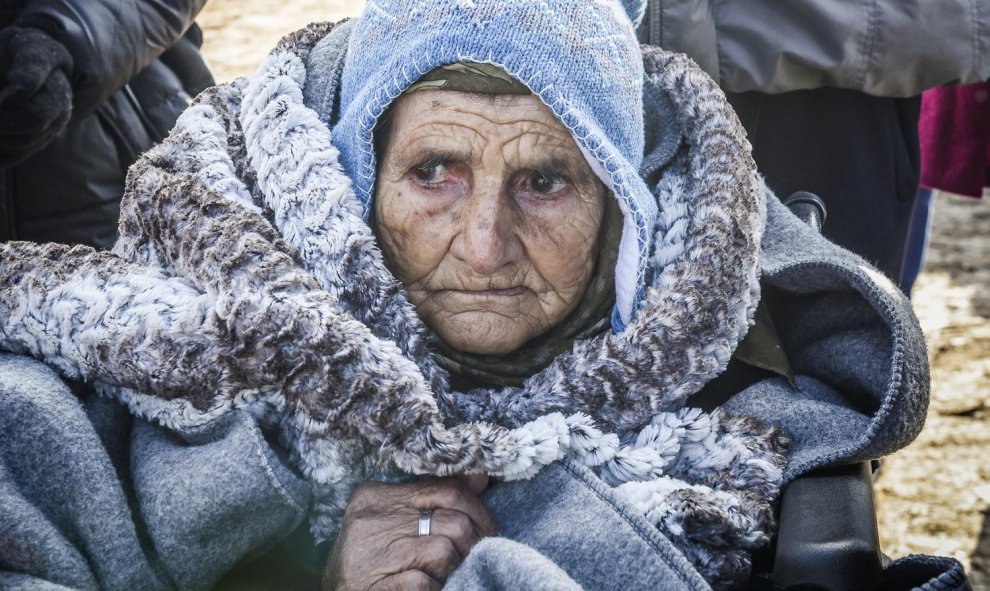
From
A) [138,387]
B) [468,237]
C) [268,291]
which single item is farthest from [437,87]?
[138,387]

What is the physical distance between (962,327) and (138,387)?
12.5ft

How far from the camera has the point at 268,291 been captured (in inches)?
60.3

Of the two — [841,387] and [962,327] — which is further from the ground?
[841,387]

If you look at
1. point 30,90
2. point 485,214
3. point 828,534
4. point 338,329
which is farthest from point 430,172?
point 30,90

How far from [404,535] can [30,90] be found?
4.79 feet

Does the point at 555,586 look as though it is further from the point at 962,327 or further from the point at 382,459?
the point at 962,327

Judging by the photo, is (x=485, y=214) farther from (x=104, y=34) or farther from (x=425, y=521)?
(x=104, y=34)

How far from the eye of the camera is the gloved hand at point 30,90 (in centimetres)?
221

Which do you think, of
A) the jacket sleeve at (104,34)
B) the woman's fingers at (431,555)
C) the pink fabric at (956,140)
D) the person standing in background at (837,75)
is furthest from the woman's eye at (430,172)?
the pink fabric at (956,140)

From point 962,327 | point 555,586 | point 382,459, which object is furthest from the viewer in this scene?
point 962,327

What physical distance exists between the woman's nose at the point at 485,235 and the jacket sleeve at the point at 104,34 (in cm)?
121

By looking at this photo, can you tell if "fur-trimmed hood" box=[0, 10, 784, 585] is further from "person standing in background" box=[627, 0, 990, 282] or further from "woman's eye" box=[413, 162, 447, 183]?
"person standing in background" box=[627, 0, 990, 282]

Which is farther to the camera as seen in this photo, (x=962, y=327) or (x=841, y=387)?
(x=962, y=327)

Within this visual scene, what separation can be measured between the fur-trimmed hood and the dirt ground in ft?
5.43
